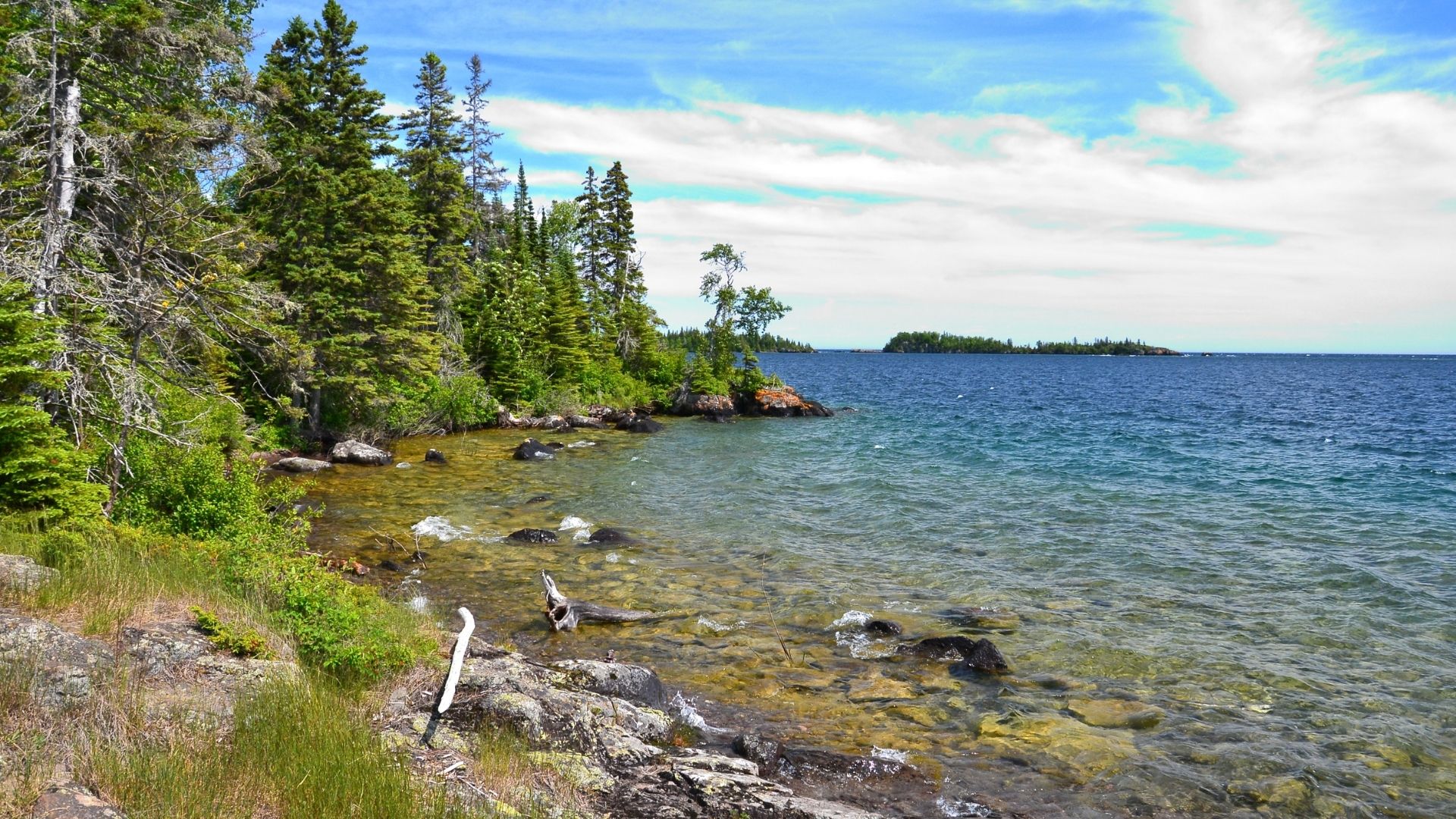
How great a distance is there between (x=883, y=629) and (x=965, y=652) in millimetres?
1515

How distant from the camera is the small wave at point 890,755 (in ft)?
28.7

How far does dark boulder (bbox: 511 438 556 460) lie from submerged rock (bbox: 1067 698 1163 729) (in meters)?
24.1

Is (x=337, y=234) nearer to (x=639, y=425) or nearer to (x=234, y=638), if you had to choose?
(x=639, y=425)

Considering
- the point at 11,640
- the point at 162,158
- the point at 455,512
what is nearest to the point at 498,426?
the point at 455,512

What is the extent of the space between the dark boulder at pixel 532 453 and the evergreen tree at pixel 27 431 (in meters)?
19.9

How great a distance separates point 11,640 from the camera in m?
6.55

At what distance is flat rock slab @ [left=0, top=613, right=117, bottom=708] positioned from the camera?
19.8 ft

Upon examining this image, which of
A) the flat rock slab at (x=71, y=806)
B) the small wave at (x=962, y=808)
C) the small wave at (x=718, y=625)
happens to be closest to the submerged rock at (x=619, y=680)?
the small wave at (x=718, y=625)

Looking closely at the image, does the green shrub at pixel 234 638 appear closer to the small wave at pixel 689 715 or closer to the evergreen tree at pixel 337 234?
the small wave at pixel 689 715

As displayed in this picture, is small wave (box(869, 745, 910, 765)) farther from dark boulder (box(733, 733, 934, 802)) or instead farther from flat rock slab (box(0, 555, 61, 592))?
flat rock slab (box(0, 555, 61, 592))

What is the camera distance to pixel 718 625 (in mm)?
13172

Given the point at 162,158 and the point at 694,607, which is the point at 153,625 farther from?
the point at 162,158

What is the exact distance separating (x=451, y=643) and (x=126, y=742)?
4.61 metres

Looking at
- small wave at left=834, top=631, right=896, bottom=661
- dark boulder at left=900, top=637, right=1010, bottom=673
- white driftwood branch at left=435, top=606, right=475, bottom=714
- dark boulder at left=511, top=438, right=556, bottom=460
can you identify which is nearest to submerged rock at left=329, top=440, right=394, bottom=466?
dark boulder at left=511, top=438, right=556, bottom=460
